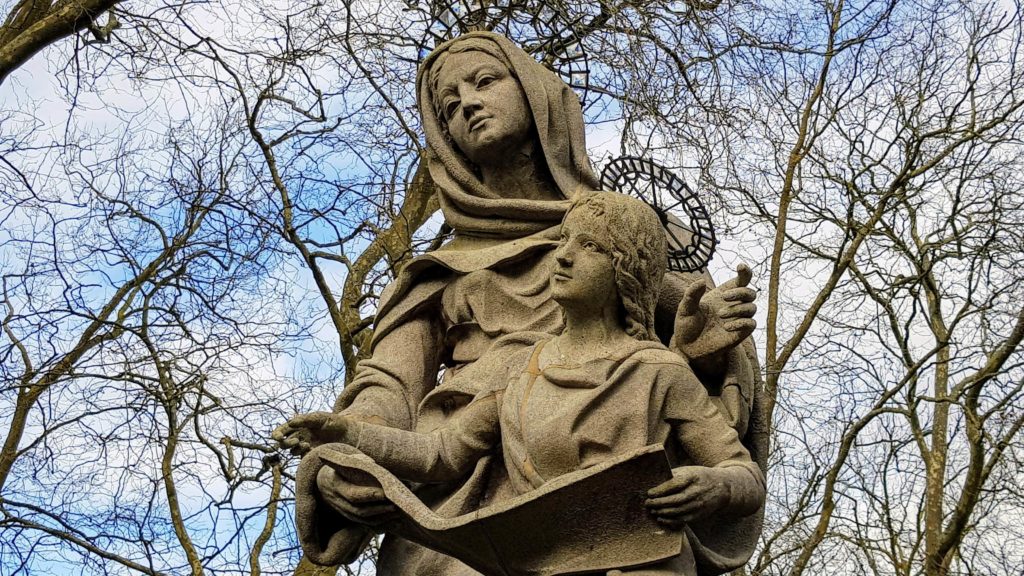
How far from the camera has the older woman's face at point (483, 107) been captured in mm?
6184

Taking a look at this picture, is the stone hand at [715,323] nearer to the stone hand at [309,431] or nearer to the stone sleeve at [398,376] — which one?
the stone sleeve at [398,376]

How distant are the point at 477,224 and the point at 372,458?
1309 mm

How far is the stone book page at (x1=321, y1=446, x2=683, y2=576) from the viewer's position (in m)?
4.62

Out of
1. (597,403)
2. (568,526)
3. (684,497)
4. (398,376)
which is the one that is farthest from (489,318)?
(684,497)

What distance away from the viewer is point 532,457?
5.08 metres

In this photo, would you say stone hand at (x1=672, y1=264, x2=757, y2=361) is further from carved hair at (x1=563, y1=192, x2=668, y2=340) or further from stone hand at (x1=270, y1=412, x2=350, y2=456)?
stone hand at (x1=270, y1=412, x2=350, y2=456)

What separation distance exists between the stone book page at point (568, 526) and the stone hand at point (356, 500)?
0.33 ft

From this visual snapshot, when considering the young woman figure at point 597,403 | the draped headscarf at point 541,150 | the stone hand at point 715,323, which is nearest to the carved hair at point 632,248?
the young woman figure at point 597,403

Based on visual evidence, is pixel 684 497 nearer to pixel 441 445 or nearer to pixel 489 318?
pixel 441 445

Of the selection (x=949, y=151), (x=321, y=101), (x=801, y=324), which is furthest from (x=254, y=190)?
(x=949, y=151)

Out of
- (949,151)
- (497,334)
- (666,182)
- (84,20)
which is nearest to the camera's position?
(497,334)

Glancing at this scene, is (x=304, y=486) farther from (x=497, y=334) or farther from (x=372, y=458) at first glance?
(x=497, y=334)

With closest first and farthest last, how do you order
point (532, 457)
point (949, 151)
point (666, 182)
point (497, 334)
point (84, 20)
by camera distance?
point (532, 457), point (497, 334), point (666, 182), point (84, 20), point (949, 151)

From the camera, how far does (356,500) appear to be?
5070mm
